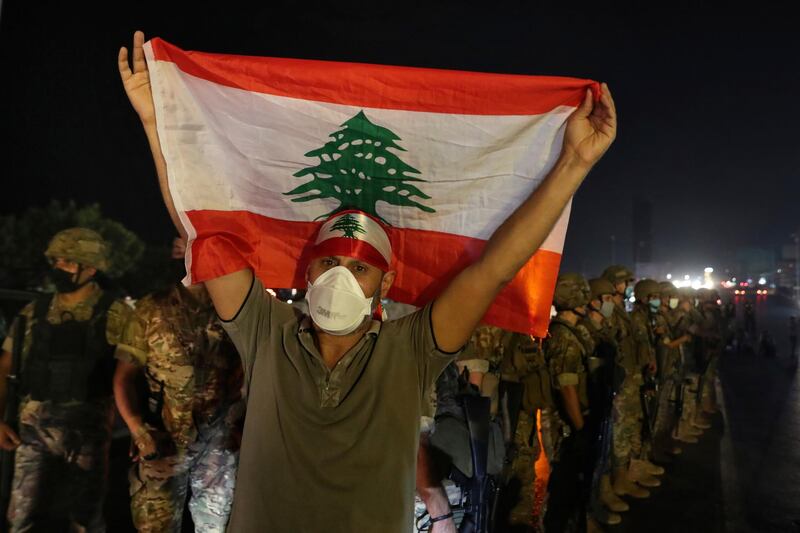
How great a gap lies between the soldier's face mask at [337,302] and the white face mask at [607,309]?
20.1ft

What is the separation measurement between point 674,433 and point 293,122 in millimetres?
9341

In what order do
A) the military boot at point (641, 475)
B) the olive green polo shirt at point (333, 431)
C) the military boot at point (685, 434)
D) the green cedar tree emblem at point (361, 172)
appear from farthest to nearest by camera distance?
the military boot at point (685, 434)
the military boot at point (641, 475)
the green cedar tree emblem at point (361, 172)
the olive green polo shirt at point (333, 431)

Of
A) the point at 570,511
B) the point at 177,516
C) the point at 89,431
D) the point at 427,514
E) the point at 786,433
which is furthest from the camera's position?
the point at 786,433

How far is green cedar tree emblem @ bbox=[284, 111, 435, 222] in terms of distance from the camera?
100 inches

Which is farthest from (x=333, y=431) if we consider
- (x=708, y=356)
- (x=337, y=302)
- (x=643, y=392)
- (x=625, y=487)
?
(x=708, y=356)

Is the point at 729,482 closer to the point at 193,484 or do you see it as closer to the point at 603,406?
the point at 603,406

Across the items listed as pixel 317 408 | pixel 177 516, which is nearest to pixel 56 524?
pixel 177 516

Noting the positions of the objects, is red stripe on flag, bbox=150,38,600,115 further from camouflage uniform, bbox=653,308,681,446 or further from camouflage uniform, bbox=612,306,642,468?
camouflage uniform, bbox=653,308,681,446

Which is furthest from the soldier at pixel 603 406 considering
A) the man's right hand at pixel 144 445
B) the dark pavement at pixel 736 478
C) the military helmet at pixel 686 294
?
the military helmet at pixel 686 294

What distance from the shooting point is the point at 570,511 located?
17.2ft

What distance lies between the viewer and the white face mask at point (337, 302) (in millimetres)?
2039

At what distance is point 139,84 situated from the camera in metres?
2.43

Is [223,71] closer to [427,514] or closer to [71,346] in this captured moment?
[427,514]

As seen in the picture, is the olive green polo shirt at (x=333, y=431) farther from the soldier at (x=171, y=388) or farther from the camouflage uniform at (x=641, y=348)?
the camouflage uniform at (x=641, y=348)
